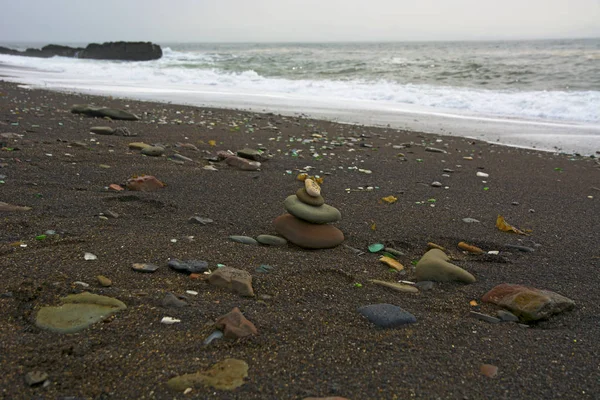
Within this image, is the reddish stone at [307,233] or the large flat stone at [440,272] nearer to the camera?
the large flat stone at [440,272]

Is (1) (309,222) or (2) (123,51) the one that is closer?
(1) (309,222)

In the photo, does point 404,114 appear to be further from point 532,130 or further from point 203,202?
point 203,202

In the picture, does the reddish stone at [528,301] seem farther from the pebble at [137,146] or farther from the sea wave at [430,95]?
the sea wave at [430,95]

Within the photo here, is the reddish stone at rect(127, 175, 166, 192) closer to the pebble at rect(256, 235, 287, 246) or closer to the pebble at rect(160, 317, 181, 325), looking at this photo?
the pebble at rect(256, 235, 287, 246)

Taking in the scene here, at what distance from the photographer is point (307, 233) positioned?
324 centimetres

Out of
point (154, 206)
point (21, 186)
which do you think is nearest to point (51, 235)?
point (154, 206)

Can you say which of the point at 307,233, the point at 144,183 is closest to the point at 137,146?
the point at 144,183

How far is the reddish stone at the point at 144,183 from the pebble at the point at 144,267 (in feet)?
5.18

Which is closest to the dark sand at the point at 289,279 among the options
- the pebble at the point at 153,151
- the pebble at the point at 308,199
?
the pebble at the point at 153,151

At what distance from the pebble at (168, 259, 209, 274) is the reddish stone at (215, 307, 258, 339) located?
1.92 feet

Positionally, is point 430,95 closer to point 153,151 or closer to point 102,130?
point 102,130

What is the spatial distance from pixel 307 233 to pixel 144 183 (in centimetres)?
161

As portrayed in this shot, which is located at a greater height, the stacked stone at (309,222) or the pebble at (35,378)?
the stacked stone at (309,222)

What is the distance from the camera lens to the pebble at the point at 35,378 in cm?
163
